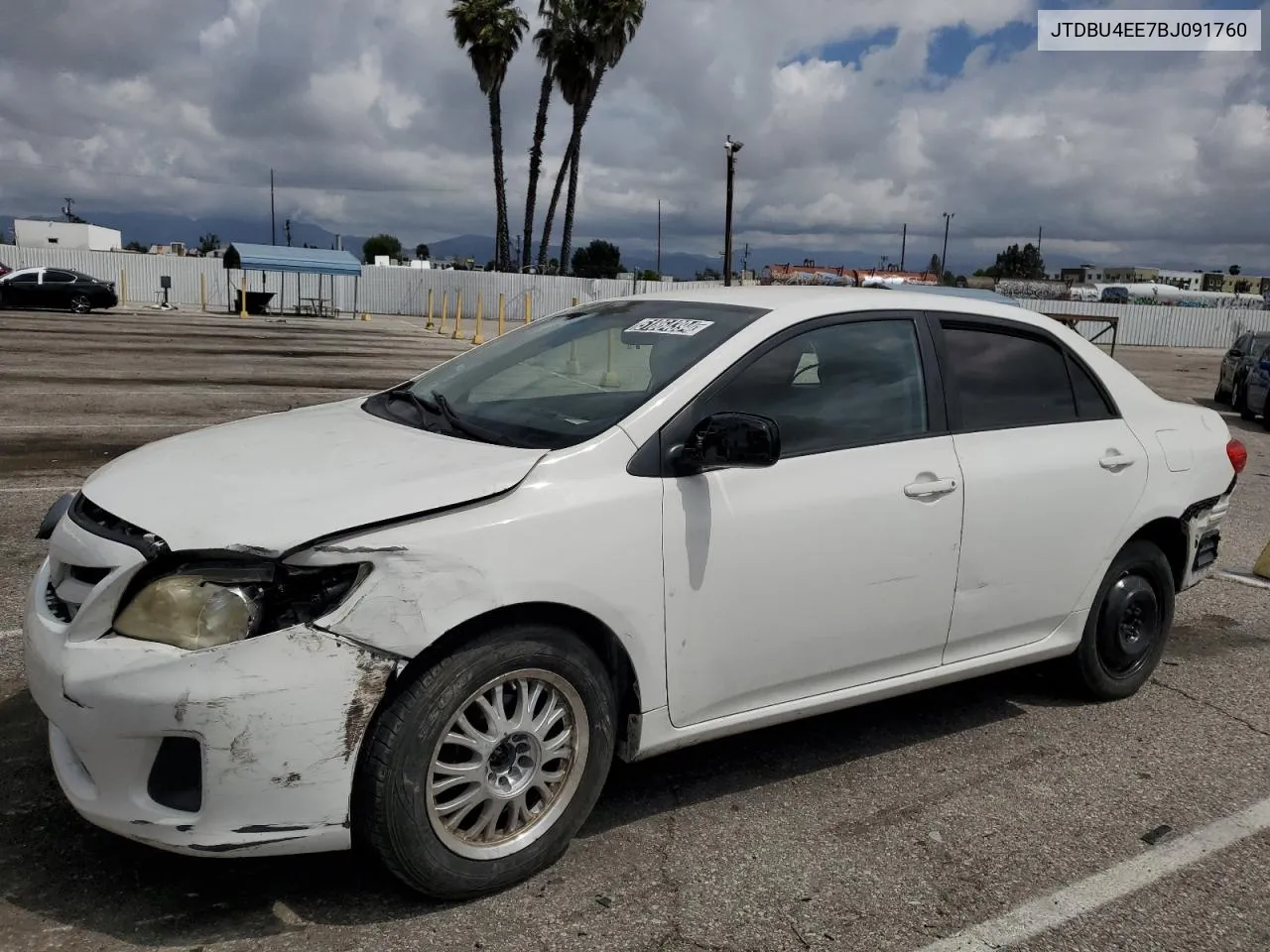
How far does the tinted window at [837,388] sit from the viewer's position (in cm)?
345

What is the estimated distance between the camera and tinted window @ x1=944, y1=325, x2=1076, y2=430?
3967 millimetres

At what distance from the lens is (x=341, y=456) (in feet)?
10.1

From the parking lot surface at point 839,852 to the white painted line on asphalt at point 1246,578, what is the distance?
147 centimetres

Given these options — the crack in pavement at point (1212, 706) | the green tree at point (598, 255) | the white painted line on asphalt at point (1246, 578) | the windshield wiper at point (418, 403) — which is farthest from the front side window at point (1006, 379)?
the green tree at point (598, 255)

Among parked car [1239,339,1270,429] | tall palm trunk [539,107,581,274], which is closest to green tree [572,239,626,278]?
tall palm trunk [539,107,581,274]

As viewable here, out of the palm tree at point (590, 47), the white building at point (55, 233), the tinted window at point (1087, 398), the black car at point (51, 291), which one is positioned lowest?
the tinted window at point (1087, 398)

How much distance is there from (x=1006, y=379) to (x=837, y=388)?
877 mm

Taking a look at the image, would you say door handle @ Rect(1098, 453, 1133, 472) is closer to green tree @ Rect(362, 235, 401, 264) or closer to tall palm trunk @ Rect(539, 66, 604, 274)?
tall palm trunk @ Rect(539, 66, 604, 274)

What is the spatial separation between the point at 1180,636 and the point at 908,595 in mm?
2776

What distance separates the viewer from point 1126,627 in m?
4.54

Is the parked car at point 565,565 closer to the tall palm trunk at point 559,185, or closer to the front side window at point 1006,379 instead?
the front side window at point 1006,379

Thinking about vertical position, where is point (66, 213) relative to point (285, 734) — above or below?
above

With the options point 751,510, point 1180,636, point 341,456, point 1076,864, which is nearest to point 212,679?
point 341,456

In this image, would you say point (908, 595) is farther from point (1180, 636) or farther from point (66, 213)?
point (66, 213)
